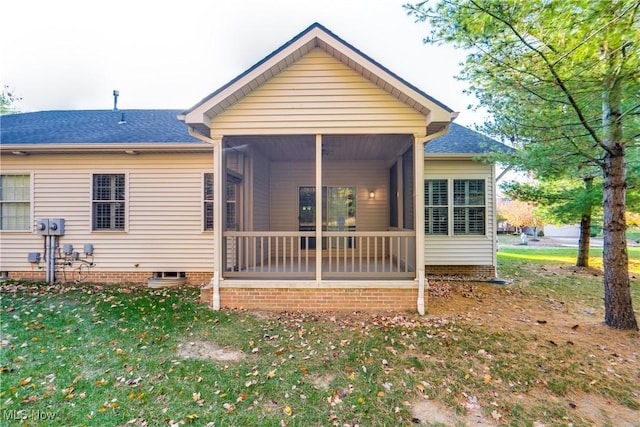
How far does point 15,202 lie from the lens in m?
7.59

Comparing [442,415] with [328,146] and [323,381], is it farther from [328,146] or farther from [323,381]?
[328,146]

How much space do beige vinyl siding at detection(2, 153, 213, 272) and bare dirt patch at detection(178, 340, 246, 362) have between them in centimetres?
357

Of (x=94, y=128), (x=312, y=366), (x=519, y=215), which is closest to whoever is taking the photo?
(x=312, y=366)

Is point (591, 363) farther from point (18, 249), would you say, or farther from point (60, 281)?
point (18, 249)

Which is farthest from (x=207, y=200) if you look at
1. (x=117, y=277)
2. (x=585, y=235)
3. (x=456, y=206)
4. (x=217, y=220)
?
(x=585, y=235)

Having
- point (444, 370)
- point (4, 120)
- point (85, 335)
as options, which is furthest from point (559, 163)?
point (4, 120)

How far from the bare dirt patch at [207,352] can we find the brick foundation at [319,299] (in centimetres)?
133

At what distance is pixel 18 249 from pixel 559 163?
13.2m

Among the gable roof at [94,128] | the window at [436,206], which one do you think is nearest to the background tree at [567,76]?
the window at [436,206]

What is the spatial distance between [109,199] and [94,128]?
282 cm

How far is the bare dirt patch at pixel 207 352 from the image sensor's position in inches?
150

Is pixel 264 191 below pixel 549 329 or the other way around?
the other way around

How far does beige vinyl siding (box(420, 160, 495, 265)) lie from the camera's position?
7938 mm

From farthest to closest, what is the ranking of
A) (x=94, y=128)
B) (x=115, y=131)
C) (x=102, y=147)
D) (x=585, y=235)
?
(x=585, y=235)
(x=94, y=128)
(x=115, y=131)
(x=102, y=147)
